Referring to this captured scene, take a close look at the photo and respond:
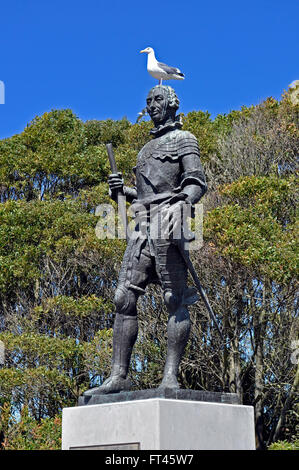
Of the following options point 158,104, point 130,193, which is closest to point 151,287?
point 130,193

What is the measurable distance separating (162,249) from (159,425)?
1586mm

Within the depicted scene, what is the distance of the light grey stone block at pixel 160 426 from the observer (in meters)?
4.66

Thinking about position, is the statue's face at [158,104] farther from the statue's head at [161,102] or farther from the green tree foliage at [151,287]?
the green tree foliage at [151,287]

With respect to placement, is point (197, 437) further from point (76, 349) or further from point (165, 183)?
point (76, 349)

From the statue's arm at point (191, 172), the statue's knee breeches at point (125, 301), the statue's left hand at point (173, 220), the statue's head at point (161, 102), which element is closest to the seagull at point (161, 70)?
the statue's head at point (161, 102)

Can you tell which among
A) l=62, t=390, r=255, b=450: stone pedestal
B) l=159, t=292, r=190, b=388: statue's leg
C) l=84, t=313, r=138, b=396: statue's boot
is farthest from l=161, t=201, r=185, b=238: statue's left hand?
l=62, t=390, r=255, b=450: stone pedestal

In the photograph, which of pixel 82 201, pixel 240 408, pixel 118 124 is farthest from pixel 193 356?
pixel 240 408

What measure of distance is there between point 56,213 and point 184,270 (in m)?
11.4

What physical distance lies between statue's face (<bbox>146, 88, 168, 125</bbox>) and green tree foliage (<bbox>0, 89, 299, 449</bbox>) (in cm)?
727

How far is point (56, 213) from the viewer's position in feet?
54.7

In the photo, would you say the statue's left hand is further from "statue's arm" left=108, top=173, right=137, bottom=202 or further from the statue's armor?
"statue's arm" left=108, top=173, right=137, bottom=202

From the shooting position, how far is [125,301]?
556 cm

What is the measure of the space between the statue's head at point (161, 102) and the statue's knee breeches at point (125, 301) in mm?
1682

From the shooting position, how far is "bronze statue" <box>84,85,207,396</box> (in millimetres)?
5477
